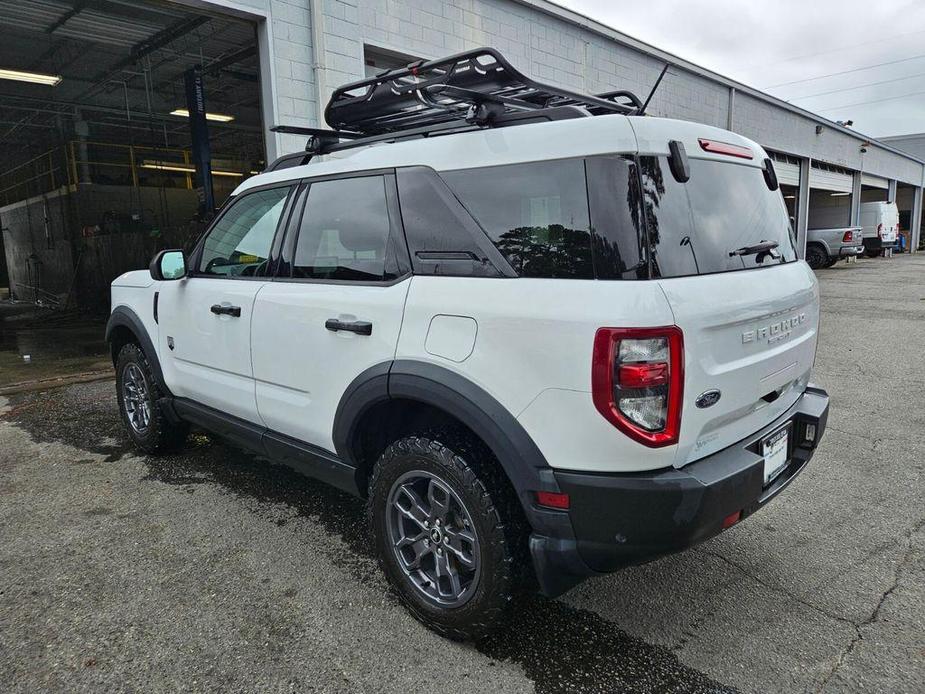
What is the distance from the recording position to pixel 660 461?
1888 millimetres

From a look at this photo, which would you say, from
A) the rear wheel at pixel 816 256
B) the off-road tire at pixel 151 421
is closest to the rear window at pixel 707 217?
the off-road tire at pixel 151 421

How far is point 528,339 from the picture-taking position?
1955 millimetres

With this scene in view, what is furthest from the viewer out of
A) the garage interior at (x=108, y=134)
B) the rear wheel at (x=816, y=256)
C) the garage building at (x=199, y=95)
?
the rear wheel at (x=816, y=256)

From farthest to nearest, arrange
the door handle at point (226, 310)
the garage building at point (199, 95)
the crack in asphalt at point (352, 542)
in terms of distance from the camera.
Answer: the garage building at point (199, 95)
the door handle at point (226, 310)
the crack in asphalt at point (352, 542)

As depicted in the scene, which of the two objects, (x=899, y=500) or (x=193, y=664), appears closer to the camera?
(x=193, y=664)

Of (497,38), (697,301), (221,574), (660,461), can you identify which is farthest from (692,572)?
(497,38)

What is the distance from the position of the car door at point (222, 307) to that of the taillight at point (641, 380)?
6.27 feet

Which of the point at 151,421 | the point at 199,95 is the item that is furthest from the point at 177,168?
the point at 151,421

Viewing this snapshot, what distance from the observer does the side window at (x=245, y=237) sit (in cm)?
315

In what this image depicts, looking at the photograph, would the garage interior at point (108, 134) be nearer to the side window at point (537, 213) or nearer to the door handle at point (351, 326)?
the door handle at point (351, 326)

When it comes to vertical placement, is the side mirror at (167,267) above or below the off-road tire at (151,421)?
above

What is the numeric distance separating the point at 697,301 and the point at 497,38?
907 centimetres

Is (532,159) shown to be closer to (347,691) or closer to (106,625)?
(347,691)

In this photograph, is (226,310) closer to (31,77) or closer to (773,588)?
(773,588)
